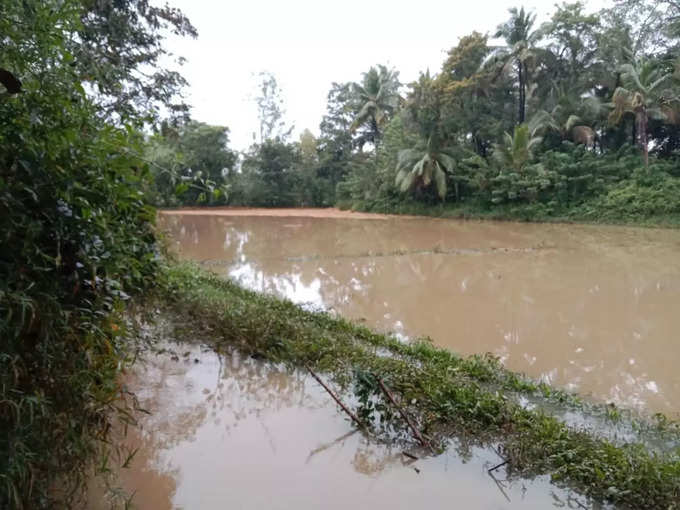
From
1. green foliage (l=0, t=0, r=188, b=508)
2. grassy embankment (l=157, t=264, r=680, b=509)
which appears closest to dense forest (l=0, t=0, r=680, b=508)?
green foliage (l=0, t=0, r=188, b=508)

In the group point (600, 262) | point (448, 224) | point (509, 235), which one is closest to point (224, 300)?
point (600, 262)

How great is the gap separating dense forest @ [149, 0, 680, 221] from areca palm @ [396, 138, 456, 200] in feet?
0.17

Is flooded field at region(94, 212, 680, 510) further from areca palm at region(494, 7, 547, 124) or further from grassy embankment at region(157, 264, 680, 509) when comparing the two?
areca palm at region(494, 7, 547, 124)

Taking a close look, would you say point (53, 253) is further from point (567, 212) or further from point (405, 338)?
point (567, 212)

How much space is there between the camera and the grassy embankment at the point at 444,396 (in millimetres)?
2340

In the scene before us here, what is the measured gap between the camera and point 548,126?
19.2m

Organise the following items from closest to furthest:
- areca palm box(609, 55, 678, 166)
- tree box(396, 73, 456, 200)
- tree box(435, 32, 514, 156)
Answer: areca palm box(609, 55, 678, 166)
tree box(435, 32, 514, 156)
tree box(396, 73, 456, 200)

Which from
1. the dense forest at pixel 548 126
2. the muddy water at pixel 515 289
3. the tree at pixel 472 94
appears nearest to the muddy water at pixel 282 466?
the muddy water at pixel 515 289

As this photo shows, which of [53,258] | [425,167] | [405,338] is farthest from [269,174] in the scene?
[53,258]

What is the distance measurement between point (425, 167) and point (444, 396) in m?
18.5

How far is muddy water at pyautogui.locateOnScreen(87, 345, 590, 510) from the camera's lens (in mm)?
2297

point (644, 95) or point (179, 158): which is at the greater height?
point (644, 95)

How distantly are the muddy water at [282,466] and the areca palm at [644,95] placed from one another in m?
17.7

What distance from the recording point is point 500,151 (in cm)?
1911
